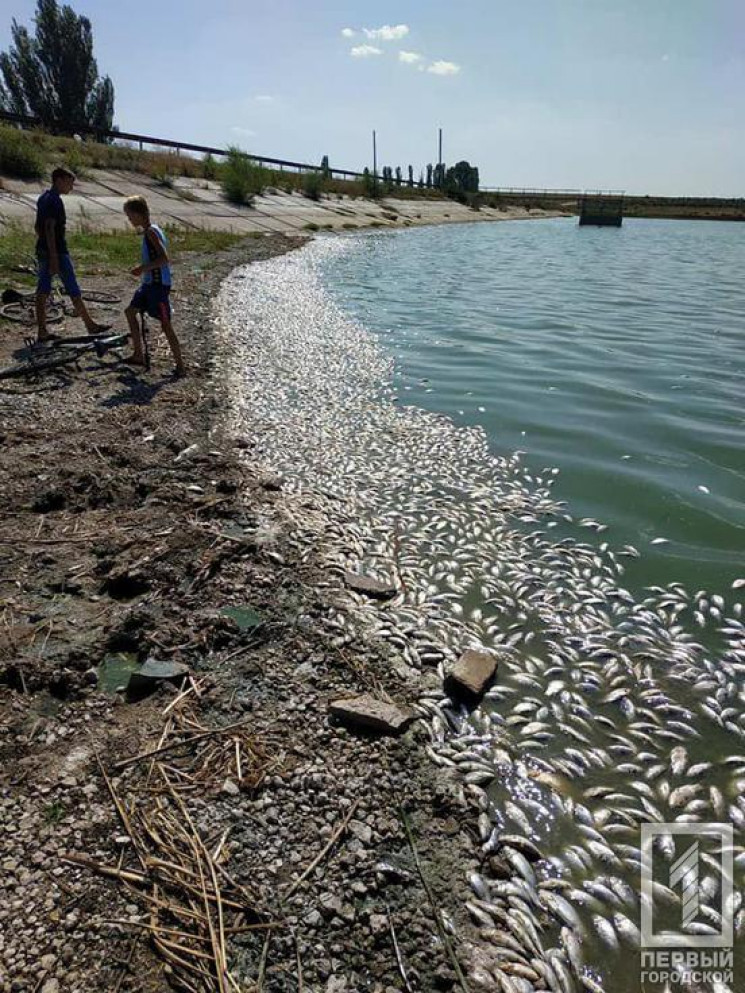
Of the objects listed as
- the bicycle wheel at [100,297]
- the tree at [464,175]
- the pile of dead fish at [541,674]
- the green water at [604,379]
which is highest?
the tree at [464,175]

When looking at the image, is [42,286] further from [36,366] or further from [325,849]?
[325,849]

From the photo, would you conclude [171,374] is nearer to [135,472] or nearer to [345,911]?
[135,472]

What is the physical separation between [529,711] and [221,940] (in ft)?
9.57

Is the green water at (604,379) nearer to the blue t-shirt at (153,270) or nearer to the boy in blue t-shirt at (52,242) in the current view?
the blue t-shirt at (153,270)

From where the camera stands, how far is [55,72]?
6550cm

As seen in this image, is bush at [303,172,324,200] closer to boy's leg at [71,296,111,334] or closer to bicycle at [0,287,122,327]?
bicycle at [0,287,122,327]

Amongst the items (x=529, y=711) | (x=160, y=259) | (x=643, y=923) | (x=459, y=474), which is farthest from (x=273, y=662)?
(x=160, y=259)

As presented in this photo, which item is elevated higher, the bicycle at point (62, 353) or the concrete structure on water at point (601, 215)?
the concrete structure on water at point (601, 215)

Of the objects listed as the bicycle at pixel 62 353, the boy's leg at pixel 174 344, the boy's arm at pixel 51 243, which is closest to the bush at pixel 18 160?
the boy's arm at pixel 51 243

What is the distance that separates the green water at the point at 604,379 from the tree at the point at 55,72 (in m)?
53.0

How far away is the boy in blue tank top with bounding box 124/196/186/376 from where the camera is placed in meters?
10.9

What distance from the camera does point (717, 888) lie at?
3.95m

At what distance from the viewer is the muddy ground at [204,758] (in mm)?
3365

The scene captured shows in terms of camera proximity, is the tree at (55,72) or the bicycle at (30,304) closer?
the bicycle at (30,304)
